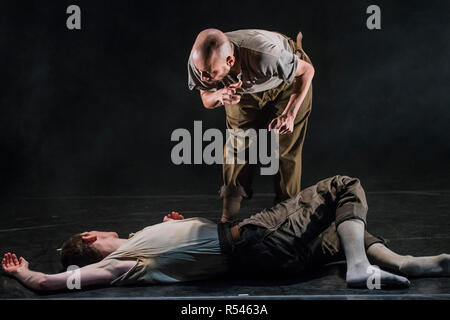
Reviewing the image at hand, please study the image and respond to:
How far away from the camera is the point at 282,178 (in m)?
3.09

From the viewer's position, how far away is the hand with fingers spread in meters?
2.85

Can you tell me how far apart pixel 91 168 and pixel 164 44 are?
3.88 ft

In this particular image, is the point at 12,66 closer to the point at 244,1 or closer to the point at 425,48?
the point at 244,1

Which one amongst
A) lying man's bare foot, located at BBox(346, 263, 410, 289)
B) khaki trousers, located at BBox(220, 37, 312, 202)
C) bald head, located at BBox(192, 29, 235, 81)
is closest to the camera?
lying man's bare foot, located at BBox(346, 263, 410, 289)

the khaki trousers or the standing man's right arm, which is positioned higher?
the standing man's right arm

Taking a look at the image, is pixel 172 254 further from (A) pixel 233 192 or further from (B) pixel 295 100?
(B) pixel 295 100

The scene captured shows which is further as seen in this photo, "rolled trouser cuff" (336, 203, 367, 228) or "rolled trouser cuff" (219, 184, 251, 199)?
"rolled trouser cuff" (219, 184, 251, 199)

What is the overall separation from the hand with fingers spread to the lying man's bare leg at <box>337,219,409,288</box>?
0.73 metres

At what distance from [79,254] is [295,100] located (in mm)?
1266

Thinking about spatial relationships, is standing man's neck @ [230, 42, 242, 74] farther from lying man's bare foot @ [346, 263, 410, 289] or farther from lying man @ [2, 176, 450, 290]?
lying man's bare foot @ [346, 263, 410, 289]

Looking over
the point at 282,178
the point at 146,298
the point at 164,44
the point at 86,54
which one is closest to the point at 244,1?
the point at 164,44

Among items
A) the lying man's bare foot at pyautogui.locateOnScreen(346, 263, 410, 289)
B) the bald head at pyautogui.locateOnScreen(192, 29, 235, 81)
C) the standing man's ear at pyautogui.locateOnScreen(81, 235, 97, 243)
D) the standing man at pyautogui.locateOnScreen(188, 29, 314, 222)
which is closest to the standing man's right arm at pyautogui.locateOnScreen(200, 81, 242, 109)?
the standing man at pyautogui.locateOnScreen(188, 29, 314, 222)

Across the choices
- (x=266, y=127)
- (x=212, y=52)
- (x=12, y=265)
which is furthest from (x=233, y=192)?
(x=12, y=265)

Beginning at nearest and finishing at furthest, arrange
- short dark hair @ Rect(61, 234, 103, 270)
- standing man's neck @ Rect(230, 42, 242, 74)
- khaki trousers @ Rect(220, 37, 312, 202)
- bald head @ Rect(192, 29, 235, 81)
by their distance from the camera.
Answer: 1. short dark hair @ Rect(61, 234, 103, 270)
2. bald head @ Rect(192, 29, 235, 81)
3. standing man's neck @ Rect(230, 42, 242, 74)
4. khaki trousers @ Rect(220, 37, 312, 202)
